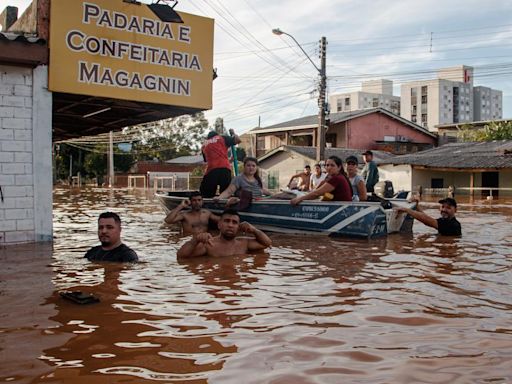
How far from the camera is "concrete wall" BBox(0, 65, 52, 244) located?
7.93 m

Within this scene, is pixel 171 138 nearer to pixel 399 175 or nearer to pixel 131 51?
pixel 399 175

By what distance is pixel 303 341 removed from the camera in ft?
11.3

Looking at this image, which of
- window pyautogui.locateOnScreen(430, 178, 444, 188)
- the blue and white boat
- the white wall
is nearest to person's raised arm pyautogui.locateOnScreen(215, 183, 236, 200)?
the blue and white boat

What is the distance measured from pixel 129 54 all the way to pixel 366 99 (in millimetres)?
102786

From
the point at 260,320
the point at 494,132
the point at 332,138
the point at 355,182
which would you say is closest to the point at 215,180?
the point at 355,182

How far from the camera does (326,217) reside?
30.7 ft

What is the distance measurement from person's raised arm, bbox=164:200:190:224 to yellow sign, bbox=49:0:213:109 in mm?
1840

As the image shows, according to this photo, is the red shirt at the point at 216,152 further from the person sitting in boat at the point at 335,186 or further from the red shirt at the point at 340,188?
the red shirt at the point at 340,188

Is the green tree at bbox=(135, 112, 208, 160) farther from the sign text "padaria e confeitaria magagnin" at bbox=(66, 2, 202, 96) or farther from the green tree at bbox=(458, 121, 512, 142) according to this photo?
the sign text "padaria e confeitaria magagnin" at bbox=(66, 2, 202, 96)

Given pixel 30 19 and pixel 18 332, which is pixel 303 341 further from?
pixel 30 19

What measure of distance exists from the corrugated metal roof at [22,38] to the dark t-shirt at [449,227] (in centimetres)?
738

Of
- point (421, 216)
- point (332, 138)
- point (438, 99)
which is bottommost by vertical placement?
point (421, 216)

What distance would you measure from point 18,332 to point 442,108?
4326 inches

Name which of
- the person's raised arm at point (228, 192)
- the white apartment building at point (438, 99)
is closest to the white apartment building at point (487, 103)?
the white apartment building at point (438, 99)
